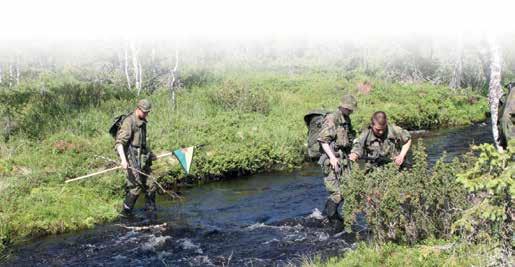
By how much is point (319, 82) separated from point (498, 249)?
2345 centimetres

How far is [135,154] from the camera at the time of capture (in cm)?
1176

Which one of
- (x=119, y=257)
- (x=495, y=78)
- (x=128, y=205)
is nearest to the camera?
(x=119, y=257)

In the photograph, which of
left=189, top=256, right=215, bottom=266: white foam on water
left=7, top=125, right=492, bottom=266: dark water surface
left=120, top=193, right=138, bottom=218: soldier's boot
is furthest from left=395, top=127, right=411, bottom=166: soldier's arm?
left=120, top=193, right=138, bottom=218: soldier's boot

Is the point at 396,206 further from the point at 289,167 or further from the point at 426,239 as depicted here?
the point at 289,167

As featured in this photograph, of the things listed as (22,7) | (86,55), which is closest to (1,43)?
(86,55)

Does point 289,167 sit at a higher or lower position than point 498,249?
lower

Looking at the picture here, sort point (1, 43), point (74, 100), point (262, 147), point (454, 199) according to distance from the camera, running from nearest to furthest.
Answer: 1. point (454, 199)
2. point (262, 147)
3. point (74, 100)
4. point (1, 43)

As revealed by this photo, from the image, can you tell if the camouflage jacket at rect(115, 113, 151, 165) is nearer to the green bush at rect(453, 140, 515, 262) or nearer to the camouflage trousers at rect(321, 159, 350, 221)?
the camouflage trousers at rect(321, 159, 350, 221)

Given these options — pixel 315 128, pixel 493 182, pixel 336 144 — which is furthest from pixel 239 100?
pixel 493 182

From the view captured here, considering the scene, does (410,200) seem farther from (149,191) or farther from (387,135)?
(149,191)

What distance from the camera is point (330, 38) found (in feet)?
190

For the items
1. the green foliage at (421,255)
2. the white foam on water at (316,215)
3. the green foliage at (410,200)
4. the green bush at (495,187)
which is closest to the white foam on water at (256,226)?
the white foam on water at (316,215)

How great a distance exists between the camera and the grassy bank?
38.7 ft

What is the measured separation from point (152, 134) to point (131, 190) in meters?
4.96
